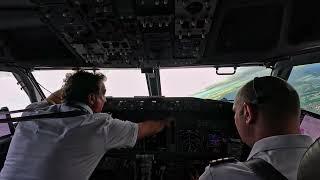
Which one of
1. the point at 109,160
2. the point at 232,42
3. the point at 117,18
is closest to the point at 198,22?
the point at 117,18

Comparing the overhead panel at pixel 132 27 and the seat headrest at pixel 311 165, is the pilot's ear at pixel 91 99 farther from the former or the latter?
the seat headrest at pixel 311 165

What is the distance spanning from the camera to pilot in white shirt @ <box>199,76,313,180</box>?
1223 mm

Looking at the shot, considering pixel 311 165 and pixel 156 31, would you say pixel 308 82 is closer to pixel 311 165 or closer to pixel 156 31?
pixel 156 31

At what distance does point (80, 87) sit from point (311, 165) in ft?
5.58

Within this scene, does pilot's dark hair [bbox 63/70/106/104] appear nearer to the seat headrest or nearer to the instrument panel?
the instrument panel

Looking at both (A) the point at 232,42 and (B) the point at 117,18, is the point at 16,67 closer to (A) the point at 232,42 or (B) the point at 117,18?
(B) the point at 117,18

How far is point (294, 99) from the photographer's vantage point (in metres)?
1.37

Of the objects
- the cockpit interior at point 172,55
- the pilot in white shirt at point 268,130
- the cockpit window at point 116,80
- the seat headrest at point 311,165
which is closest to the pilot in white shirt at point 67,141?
the cockpit interior at point 172,55

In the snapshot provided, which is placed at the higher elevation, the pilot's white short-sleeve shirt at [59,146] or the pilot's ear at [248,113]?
the pilot's ear at [248,113]

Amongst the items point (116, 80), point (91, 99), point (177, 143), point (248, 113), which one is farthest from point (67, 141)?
point (116, 80)

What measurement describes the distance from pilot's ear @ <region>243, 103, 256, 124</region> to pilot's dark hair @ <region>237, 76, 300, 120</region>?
2 centimetres

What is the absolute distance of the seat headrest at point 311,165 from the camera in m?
1.01

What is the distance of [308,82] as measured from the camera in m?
3.80

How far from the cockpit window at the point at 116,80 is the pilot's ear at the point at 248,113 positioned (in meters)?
2.91
